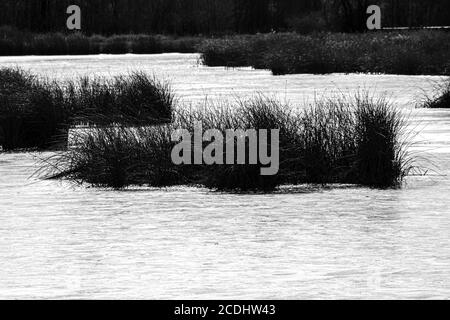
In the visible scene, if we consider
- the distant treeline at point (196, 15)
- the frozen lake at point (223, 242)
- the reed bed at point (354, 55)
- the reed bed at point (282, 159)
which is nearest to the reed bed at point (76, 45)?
the distant treeline at point (196, 15)

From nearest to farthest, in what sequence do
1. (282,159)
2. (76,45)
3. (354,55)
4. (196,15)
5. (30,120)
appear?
(282,159) < (30,120) < (354,55) < (76,45) < (196,15)

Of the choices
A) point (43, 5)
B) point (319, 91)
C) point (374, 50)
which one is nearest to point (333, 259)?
point (319, 91)

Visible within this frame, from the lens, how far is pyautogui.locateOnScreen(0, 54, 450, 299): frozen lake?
7.34 m

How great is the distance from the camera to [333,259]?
834 centimetres

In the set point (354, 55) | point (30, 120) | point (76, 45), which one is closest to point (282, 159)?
point (30, 120)

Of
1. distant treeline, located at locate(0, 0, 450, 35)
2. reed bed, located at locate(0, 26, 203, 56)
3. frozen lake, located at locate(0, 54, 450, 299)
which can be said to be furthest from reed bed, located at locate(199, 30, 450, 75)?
distant treeline, located at locate(0, 0, 450, 35)

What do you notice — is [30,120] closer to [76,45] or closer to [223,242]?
[223,242]

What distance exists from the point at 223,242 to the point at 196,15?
9810 cm

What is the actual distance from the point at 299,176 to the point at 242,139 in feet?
2.70

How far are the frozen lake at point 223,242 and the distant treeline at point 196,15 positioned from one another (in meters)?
67.7

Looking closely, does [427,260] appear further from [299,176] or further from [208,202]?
[299,176]

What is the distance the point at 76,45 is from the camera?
65.4 meters
